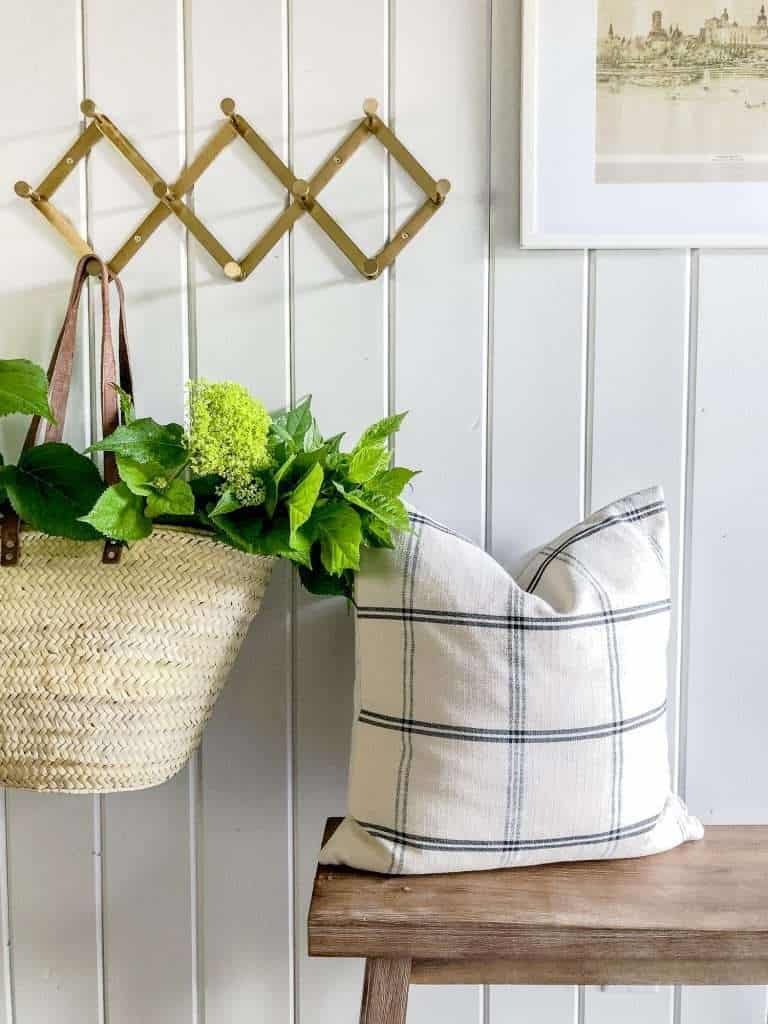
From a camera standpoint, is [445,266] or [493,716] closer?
[493,716]

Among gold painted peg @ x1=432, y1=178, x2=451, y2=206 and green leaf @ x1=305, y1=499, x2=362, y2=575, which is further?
gold painted peg @ x1=432, y1=178, x2=451, y2=206

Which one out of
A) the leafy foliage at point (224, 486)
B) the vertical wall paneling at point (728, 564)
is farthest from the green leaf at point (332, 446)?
the vertical wall paneling at point (728, 564)

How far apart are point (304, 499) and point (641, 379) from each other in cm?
44

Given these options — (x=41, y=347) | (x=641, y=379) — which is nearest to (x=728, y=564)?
(x=641, y=379)

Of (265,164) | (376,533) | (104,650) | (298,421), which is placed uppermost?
(265,164)

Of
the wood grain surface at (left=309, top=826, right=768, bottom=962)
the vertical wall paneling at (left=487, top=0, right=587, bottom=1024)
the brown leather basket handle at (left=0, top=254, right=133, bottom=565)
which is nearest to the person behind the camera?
the wood grain surface at (left=309, top=826, right=768, bottom=962)

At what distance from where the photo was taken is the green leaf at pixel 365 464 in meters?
0.83

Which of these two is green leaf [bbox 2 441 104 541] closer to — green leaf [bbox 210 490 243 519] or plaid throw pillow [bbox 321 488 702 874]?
green leaf [bbox 210 490 243 519]

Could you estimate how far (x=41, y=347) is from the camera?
99cm

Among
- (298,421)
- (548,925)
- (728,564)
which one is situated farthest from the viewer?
(728,564)

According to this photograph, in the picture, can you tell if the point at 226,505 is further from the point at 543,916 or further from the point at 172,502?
the point at 543,916

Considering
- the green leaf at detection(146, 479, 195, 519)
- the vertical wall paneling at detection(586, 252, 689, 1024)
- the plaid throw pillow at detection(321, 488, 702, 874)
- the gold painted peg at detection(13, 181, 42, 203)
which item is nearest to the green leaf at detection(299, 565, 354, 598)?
the plaid throw pillow at detection(321, 488, 702, 874)

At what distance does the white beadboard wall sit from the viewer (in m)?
0.96

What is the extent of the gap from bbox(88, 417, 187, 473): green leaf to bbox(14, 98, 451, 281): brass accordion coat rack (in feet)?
0.77
